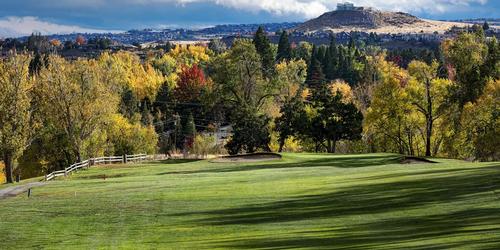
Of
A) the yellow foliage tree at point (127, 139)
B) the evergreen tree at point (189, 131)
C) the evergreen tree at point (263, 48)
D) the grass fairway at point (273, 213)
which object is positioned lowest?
the evergreen tree at point (189, 131)

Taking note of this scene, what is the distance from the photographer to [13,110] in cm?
5722

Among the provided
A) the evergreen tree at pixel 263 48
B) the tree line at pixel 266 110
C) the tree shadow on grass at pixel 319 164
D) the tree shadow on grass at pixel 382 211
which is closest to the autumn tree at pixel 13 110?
the tree line at pixel 266 110

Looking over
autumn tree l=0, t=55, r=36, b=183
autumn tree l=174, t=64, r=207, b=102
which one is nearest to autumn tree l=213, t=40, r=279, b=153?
autumn tree l=0, t=55, r=36, b=183

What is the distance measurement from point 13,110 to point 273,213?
38894 millimetres

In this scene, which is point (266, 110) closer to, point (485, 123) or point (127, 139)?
point (127, 139)

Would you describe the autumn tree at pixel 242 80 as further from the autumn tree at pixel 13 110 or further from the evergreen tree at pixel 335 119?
the autumn tree at pixel 13 110

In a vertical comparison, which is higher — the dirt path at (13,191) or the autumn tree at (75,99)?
the autumn tree at (75,99)

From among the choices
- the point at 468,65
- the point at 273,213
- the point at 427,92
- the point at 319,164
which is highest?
the point at 468,65

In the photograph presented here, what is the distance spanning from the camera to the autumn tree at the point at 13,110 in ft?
186

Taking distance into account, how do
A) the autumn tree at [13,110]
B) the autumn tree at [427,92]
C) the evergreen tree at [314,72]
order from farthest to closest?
the evergreen tree at [314,72] → the autumn tree at [427,92] → the autumn tree at [13,110]

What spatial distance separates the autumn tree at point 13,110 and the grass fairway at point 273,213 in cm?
1995

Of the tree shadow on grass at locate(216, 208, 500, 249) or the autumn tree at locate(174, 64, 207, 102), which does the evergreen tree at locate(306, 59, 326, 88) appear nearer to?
the autumn tree at locate(174, 64, 207, 102)

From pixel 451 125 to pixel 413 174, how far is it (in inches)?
1564

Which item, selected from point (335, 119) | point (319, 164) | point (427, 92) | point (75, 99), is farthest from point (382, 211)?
point (335, 119)
